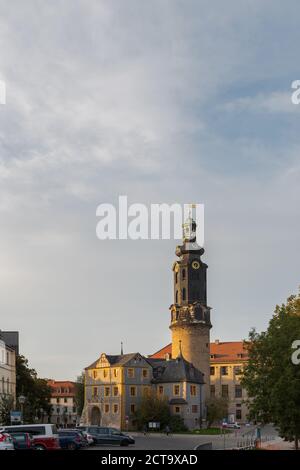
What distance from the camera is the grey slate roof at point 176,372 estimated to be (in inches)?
4897

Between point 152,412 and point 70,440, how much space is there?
2483 inches

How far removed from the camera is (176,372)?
12525 cm

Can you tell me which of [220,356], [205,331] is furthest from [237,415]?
[205,331]

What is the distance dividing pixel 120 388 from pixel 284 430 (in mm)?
76761

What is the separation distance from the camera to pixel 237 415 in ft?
513

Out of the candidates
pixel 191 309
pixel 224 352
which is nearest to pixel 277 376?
pixel 191 309

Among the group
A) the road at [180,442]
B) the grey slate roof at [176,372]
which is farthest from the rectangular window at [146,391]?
the road at [180,442]

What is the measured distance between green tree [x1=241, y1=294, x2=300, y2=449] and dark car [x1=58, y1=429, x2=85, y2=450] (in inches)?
480

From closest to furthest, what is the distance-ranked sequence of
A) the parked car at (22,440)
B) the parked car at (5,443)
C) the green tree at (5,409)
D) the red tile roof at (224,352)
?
the parked car at (5,443) < the parked car at (22,440) < the green tree at (5,409) < the red tile roof at (224,352)

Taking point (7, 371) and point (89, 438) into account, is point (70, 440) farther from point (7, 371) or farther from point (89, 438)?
point (7, 371)

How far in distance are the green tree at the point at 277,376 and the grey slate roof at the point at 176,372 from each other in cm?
6996

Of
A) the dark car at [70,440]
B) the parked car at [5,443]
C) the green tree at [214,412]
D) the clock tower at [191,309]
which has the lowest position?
the green tree at [214,412]

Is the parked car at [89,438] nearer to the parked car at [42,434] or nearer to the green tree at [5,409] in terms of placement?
the parked car at [42,434]

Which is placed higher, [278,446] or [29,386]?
[29,386]
